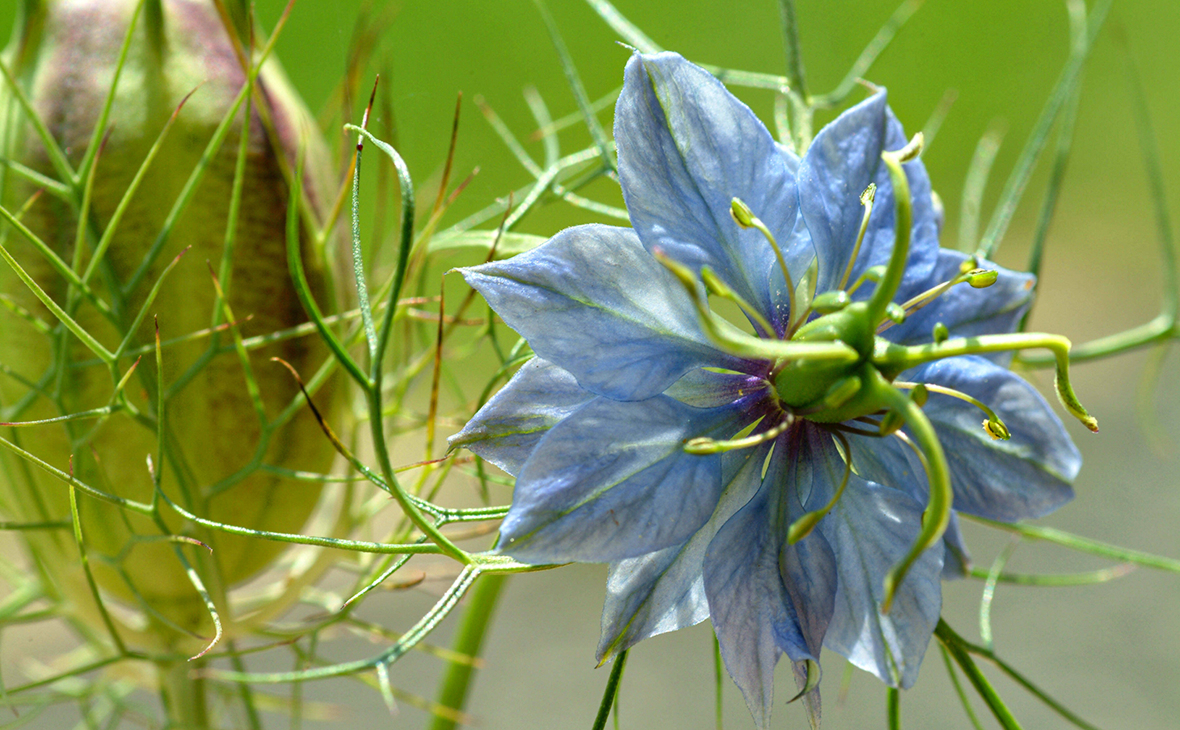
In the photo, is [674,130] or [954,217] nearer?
[674,130]

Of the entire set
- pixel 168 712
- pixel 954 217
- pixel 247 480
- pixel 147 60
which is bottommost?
pixel 954 217

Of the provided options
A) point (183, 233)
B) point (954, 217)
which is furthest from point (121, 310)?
point (954, 217)

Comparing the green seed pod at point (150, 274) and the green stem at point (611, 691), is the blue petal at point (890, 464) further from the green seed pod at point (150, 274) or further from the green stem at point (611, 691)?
the green seed pod at point (150, 274)

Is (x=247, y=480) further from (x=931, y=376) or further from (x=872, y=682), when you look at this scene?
(x=872, y=682)

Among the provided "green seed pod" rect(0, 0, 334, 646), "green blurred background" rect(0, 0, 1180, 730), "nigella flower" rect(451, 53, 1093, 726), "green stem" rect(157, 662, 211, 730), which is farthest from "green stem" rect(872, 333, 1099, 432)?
"green blurred background" rect(0, 0, 1180, 730)

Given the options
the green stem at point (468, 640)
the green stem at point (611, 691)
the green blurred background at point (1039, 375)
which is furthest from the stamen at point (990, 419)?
the green blurred background at point (1039, 375)

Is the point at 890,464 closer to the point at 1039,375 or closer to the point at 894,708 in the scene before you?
the point at 894,708

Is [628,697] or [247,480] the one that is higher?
[247,480]

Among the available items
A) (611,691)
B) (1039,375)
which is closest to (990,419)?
(611,691)
